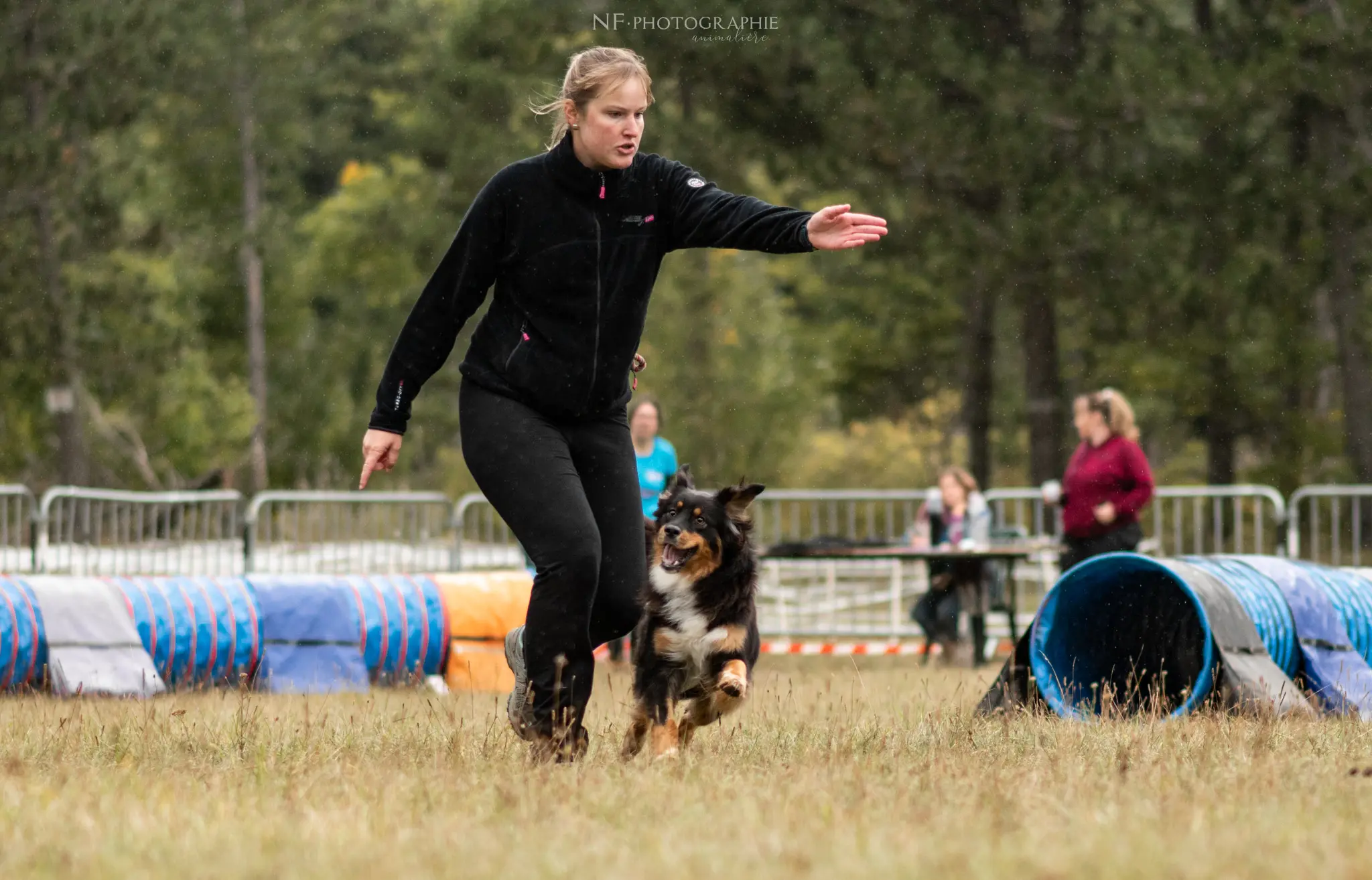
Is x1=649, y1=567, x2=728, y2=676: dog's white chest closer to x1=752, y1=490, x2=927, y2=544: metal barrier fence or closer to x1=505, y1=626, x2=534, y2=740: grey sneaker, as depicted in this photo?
x1=505, y1=626, x2=534, y2=740: grey sneaker

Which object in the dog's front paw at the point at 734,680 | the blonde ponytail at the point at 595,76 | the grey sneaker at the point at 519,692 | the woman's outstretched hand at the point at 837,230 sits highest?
the blonde ponytail at the point at 595,76

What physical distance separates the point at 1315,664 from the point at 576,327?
4522mm

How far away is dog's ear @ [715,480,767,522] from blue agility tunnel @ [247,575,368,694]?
174 inches

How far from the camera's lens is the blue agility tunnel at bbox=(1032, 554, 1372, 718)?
23.5ft

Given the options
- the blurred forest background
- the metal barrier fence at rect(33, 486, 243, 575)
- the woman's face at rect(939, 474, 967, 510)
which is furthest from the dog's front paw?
the blurred forest background

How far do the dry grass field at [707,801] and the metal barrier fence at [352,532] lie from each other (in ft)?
31.2

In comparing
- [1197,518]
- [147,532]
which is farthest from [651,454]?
[1197,518]

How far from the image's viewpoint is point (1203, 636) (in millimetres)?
8305

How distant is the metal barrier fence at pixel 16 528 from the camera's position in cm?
1462

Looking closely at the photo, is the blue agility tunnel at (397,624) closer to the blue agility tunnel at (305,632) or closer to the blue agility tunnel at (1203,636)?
the blue agility tunnel at (305,632)

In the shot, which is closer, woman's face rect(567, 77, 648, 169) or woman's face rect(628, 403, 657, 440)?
woman's face rect(567, 77, 648, 169)

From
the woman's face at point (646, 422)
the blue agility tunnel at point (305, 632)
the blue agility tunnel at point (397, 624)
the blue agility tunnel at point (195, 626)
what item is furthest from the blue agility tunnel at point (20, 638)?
the woman's face at point (646, 422)

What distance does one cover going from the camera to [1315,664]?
7906 mm

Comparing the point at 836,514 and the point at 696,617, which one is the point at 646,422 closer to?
the point at 836,514
